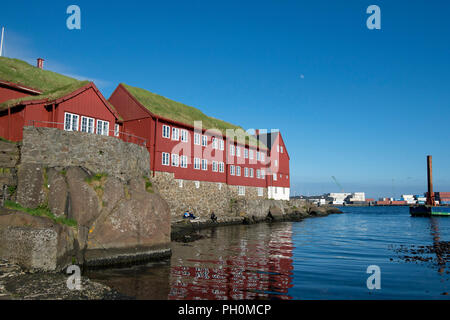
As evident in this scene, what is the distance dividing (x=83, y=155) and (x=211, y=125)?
80.3 ft

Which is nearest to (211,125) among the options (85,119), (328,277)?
(85,119)

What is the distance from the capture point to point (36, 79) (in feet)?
105

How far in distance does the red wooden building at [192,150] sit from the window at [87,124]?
285 inches

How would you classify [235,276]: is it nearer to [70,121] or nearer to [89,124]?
[70,121]

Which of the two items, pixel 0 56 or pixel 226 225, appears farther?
pixel 226 225

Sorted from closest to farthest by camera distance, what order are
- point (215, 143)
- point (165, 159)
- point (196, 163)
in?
point (165, 159)
point (196, 163)
point (215, 143)

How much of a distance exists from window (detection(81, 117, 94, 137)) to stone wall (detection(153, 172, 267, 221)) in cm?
870

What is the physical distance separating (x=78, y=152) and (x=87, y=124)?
21.7ft

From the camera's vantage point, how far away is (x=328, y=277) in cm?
1529

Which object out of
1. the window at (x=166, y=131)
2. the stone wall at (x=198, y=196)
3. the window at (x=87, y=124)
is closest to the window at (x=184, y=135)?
the window at (x=166, y=131)

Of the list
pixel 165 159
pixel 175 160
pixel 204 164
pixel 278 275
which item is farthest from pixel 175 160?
pixel 278 275

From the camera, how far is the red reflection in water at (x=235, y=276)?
40.1 ft
